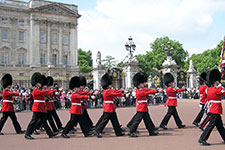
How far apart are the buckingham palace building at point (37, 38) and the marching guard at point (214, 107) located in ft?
96.4

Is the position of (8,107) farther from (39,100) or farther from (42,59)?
(42,59)

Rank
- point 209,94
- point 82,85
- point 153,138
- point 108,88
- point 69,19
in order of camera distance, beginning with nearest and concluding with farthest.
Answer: point 209,94 → point 153,138 → point 108,88 → point 82,85 → point 69,19

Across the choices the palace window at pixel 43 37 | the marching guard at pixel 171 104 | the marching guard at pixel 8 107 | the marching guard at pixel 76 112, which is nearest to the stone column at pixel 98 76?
the marching guard at pixel 171 104

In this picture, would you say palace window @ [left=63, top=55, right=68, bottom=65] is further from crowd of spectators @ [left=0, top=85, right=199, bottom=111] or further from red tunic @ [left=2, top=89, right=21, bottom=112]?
red tunic @ [left=2, top=89, right=21, bottom=112]

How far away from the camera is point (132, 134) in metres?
7.71

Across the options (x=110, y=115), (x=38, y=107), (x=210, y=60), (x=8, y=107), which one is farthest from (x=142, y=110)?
(x=210, y=60)

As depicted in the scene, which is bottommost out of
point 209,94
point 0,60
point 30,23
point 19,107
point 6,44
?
point 19,107

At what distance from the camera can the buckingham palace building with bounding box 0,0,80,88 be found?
121ft

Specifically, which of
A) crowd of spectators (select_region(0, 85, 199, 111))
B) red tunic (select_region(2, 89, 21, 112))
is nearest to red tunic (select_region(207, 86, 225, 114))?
red tunic (select_region(2, 89, 21, 112))

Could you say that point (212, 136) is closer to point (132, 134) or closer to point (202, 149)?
point (202, 149)

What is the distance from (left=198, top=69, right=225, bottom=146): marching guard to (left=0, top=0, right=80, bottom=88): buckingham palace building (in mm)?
29372

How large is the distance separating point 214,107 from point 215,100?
19 cm

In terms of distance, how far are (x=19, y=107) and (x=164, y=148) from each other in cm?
1387

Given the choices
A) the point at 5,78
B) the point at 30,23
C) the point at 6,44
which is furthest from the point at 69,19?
the point at 5,78
